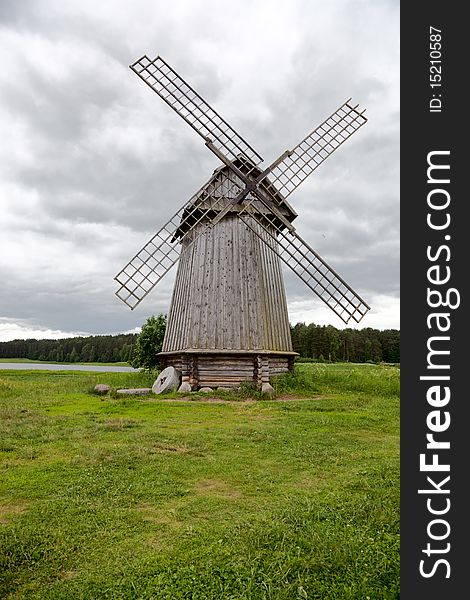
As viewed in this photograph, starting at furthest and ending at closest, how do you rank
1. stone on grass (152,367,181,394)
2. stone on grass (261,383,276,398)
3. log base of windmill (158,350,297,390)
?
log base of windmill (158,350,297,390), stone on grass (152,367,181,394), stone on grass (261,383,276,398)

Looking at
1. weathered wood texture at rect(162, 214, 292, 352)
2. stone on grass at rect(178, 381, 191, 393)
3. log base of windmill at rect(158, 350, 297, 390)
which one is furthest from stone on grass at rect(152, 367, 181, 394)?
weathered wood texture at rect(162, 214, 292, 352)

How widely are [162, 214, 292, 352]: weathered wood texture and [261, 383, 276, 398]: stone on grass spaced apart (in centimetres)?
162

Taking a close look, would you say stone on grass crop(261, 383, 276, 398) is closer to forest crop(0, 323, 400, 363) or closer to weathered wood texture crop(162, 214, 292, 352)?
weathered wood texture crop(162, 214, 292, 352)

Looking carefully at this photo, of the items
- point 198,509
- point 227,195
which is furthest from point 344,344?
point 198,509

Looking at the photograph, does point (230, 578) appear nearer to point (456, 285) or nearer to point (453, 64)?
point (456, 285)

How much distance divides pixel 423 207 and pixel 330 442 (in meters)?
8.56

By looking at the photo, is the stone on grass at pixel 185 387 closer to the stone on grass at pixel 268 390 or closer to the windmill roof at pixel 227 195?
the stone on grass at pixel 268 390

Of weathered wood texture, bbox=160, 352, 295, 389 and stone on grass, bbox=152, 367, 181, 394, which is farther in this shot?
weathered wood texture, bbox=160, 352, 295, 389

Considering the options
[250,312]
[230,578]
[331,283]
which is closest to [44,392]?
[250,312]

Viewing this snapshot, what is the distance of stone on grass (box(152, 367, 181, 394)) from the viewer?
20938 millimetres

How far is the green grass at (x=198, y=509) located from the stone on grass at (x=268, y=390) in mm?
5916

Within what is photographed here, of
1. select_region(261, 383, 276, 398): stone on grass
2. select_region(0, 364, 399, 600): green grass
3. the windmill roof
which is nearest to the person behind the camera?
select_region(0, 364, 399, 600): green grass

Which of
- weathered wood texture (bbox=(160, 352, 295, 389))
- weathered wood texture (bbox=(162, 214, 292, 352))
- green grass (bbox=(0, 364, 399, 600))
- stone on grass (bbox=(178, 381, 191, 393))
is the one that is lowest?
green grass (bbox=(0, 364, 399, 600))

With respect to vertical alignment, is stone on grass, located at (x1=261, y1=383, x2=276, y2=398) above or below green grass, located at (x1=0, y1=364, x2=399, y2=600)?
above
